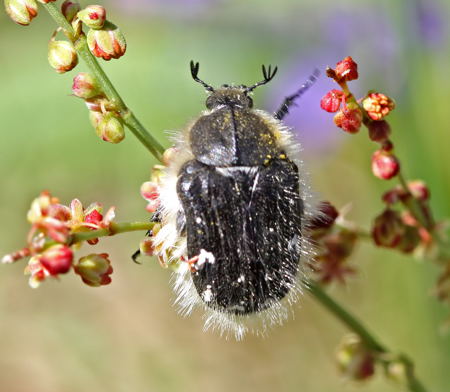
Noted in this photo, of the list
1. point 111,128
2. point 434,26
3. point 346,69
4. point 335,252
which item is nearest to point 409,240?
point 335,252

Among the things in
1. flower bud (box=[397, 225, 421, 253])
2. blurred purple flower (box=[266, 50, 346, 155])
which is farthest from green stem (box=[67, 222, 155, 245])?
blurred purple flower (box=[266, 50, 346, 155])

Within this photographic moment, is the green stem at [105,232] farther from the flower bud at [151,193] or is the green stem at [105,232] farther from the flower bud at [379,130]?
the flower bud at [379,130]

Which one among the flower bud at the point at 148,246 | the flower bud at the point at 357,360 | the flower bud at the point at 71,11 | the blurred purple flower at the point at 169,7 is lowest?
the blurred purple flower at the point at 169,7

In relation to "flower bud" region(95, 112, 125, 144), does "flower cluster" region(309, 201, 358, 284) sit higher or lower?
lower

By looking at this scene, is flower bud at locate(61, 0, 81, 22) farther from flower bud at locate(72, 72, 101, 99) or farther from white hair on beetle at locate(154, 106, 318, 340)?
white hair on beetle at locate(154, 106, 318, 340)

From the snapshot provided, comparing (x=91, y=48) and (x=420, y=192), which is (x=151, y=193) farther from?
(x=420, y=192)

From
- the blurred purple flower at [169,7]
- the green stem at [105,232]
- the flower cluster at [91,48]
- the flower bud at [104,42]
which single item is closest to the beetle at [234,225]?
the green stem at [105,232]

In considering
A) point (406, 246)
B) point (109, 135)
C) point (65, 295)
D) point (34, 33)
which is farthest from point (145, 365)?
point (34, 33)
